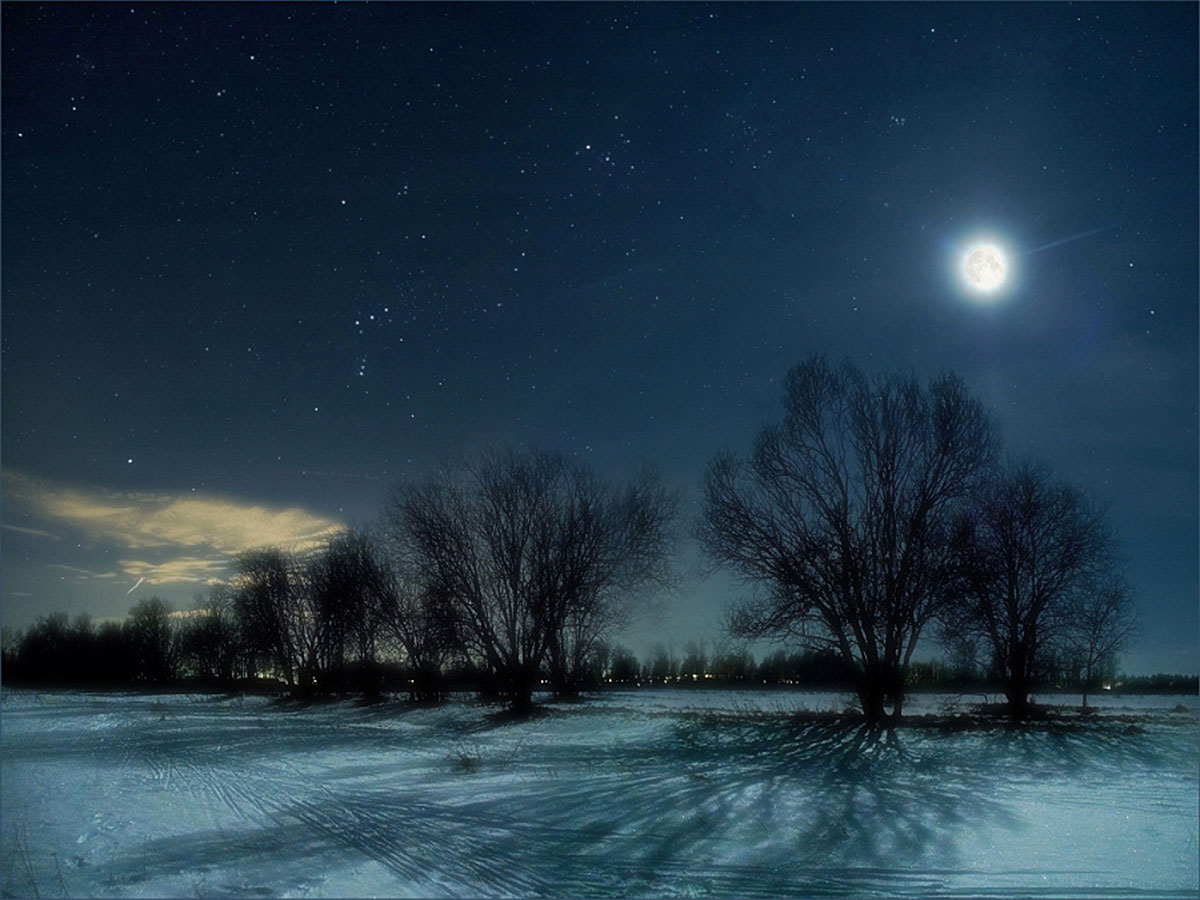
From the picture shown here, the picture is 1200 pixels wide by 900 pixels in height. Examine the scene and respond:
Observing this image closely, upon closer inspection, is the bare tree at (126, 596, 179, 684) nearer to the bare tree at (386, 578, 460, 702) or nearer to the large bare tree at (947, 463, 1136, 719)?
the bare tree at (386, 578, 460, 702)

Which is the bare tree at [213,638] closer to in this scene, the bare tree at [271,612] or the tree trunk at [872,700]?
the bare tree at [271,612]

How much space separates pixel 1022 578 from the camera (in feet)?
57.1

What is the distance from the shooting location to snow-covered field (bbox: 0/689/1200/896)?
617 centimetres

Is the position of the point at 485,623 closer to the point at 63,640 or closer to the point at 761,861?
the point at 63,640

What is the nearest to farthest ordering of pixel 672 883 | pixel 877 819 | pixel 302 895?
pixel 302 895
pixel 672 883
pixel 877 819

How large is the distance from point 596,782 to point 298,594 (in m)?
12.8

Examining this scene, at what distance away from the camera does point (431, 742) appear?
1554cm

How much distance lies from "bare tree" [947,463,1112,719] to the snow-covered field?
→ 190 cm

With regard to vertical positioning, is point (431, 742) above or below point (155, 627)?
below

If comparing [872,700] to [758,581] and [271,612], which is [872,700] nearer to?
[758,581]

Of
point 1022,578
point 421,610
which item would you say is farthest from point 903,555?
point 421,610

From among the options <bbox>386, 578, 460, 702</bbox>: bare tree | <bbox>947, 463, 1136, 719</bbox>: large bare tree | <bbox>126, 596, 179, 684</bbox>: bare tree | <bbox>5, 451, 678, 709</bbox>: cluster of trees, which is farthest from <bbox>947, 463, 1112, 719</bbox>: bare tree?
<bbox>126, 596, 179, 684</bbox>: bare tree

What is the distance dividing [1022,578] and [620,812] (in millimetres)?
13339

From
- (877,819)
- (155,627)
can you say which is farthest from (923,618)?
(155,627)
